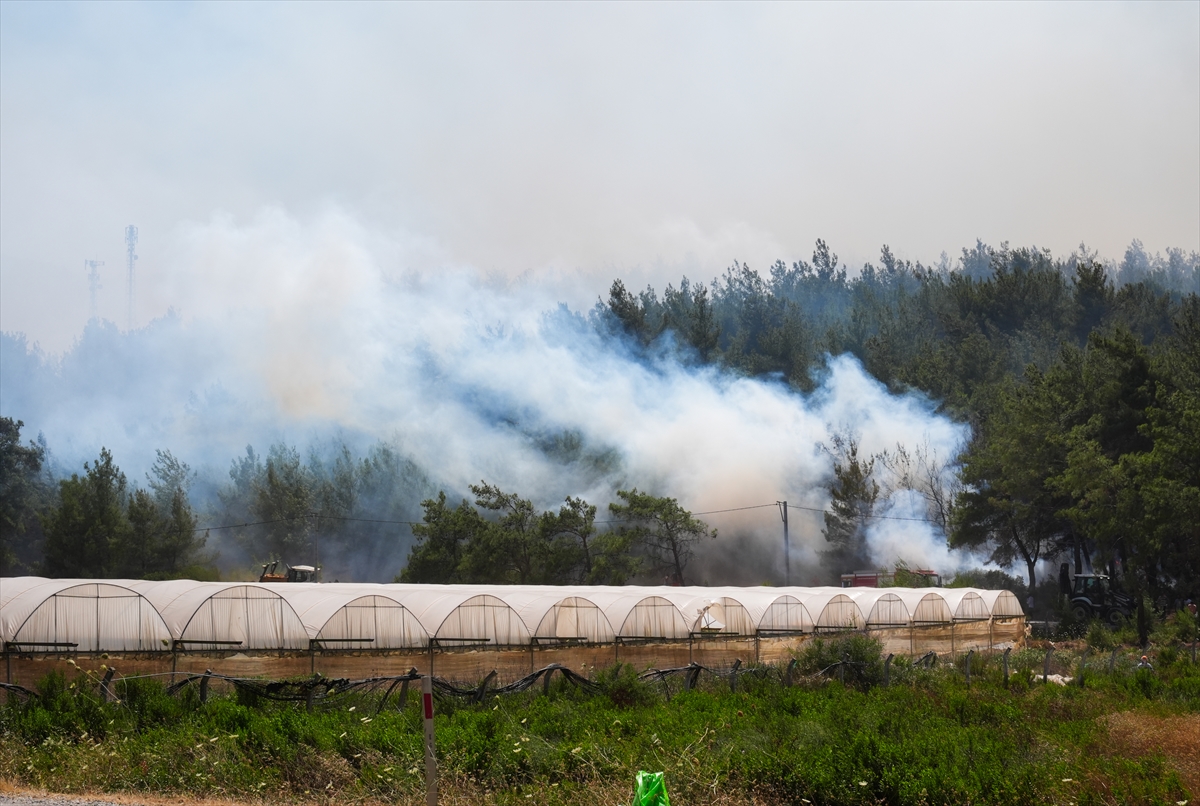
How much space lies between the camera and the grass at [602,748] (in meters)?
12.9

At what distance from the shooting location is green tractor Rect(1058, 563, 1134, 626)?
169 feet

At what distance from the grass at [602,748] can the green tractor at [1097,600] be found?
3326 centimetres

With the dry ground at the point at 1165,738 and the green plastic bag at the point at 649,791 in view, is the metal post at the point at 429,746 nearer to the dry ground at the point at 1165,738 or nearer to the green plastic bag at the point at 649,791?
the green plastic bag at the point at 649,791

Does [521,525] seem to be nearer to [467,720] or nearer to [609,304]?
[609,304]

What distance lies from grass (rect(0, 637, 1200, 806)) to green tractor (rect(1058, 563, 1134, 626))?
3326 cm

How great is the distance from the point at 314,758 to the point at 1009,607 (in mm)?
39846

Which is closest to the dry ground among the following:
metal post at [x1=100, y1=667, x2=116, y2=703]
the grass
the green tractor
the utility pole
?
the grass

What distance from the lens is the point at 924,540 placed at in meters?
68.1

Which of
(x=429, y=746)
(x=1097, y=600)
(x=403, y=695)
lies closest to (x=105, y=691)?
(x=403, y=695)

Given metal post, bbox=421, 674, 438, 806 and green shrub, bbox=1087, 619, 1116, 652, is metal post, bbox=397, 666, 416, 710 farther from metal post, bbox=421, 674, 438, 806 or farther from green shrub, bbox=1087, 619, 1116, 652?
green shrub, bbox=1087, 619, 1116, 652

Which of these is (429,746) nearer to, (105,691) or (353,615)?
(105,691)

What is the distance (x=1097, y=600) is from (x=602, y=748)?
149 ft

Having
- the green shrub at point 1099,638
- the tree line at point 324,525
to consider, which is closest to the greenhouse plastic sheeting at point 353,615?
the green shrub at point 1099,638

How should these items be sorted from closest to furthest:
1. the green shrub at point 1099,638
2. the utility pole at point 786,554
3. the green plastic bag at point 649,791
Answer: the green plastic bag at point 649,791 < the green shrub at point 1099,638 < the utility pole at point 786,554
